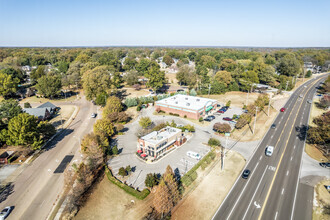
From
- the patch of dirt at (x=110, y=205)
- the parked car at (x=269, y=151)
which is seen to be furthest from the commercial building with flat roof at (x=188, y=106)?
the patch of dirt at (x=110, y=205)

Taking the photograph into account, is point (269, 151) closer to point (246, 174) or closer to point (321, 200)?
point (246, 174)

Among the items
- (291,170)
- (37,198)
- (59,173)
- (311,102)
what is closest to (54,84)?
(59,173)

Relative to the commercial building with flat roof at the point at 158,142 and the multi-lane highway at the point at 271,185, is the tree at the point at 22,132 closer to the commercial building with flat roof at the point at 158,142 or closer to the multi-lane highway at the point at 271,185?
the commercial building with flat roof at the point at 158,142

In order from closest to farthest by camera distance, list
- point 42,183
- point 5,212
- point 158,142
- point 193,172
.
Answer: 1. point 5,212
2. point 42,183
3. point 193,172
4. point 158,142

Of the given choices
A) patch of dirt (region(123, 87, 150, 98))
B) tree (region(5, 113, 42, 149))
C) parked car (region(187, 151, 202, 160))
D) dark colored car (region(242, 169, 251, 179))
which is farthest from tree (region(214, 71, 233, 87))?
tree (region(5, 113, 42, 149))

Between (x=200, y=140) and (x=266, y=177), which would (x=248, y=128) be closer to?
(x=200, y=140)

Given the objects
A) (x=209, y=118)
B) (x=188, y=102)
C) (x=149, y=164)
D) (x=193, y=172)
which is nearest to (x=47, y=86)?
(x=188, y=102)

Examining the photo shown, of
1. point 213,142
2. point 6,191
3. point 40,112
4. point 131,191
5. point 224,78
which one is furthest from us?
point 224,78
